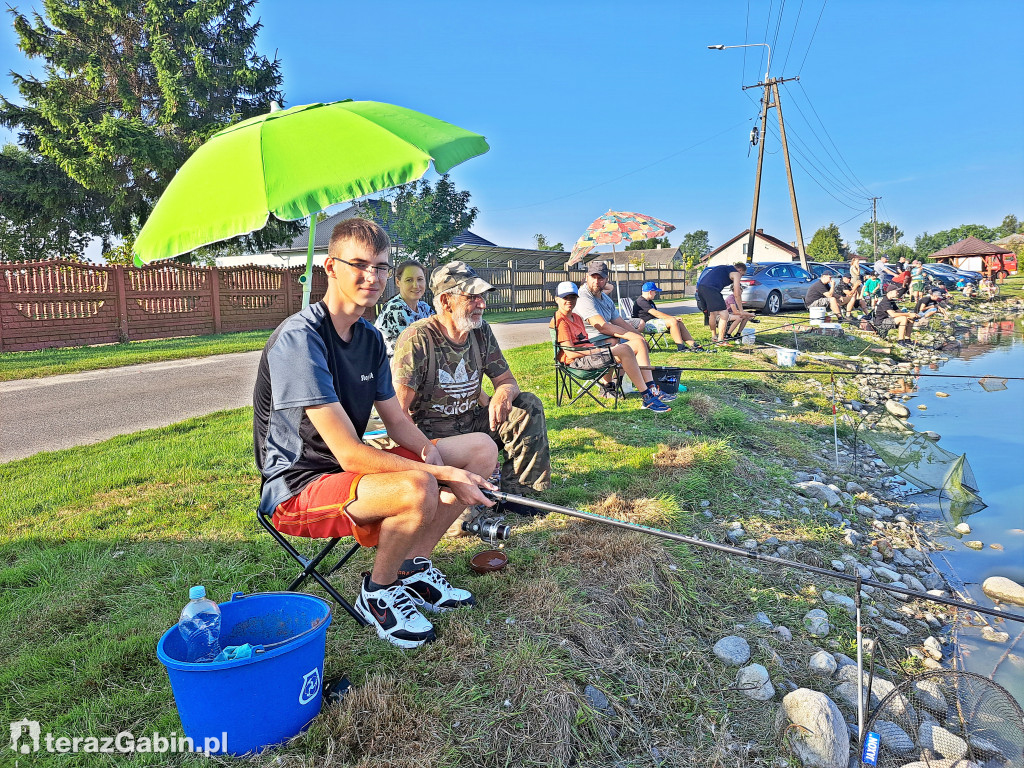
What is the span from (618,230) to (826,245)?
60381mm

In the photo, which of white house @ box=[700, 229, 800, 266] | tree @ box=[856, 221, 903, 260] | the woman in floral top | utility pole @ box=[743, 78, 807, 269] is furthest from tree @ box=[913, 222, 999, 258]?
the woman in floral top

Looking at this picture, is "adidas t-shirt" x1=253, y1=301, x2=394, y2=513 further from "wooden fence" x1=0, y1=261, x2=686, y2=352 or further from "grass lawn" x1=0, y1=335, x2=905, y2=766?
"wooden fence" x1=0, y1=261, x2=686, y2=352

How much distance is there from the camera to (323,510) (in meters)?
2.26

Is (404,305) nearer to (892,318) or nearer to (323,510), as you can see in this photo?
(323,510)

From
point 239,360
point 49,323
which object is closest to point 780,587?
point 239,360

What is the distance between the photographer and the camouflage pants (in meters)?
3.62

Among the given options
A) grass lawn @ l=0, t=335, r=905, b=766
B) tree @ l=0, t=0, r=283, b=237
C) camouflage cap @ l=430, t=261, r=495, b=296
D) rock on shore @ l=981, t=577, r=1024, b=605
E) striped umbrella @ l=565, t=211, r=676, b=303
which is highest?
tree @ l=0, t=0, r=283, b=237

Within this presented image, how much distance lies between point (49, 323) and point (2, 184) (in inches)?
429

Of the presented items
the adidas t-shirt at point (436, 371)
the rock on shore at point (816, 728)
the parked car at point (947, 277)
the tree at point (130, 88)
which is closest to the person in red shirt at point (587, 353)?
the adidas t-shirt at point (436, 371)

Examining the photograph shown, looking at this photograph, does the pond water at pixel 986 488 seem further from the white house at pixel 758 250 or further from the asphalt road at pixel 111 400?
the white house at pixel 758 250

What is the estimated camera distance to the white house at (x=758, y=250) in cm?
5028

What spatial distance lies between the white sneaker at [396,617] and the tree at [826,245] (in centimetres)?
6436

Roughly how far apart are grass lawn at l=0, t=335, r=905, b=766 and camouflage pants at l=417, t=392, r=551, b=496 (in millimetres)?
292

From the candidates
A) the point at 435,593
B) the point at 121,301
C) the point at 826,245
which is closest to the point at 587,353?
the point at 435,593
